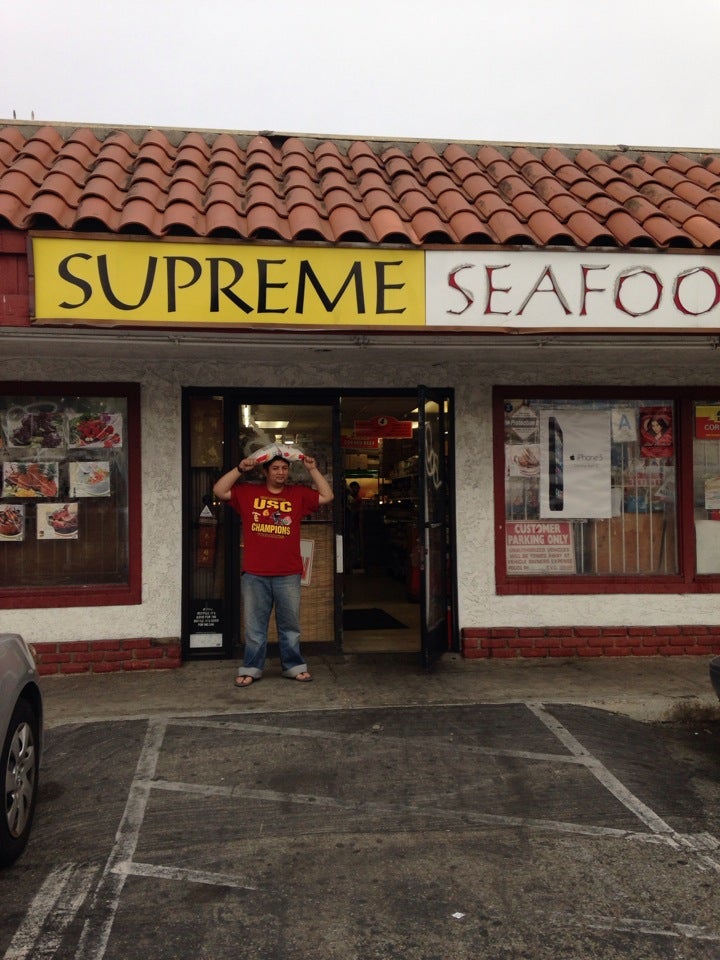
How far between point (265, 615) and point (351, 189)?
379cm

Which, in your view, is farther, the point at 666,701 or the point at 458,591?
the point at 458,591

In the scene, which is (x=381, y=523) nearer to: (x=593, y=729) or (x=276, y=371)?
(x=276, y=371)

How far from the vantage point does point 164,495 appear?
22.3 feet

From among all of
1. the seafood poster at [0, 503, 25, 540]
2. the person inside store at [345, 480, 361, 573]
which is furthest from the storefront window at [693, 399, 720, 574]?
the person inside store at [345, 480, 361, 573]

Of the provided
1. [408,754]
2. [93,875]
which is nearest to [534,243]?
[408,754]

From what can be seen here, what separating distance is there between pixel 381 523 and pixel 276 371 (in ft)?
27.8

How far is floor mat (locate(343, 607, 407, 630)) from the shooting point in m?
8.81

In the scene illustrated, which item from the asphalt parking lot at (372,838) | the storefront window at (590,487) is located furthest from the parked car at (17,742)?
the storefront window at (590,487)

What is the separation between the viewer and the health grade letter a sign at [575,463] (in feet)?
23.9

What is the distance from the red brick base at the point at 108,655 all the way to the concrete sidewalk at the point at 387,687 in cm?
9

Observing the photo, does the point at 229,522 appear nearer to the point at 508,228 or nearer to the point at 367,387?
the point at 367,387

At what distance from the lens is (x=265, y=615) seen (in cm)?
635

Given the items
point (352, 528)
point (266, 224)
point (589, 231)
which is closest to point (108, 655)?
point (266, 224)

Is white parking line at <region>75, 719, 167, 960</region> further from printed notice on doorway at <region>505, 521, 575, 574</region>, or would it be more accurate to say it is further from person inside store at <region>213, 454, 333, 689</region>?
printed notice on doorway at <region>505, 521, 575, 574</region>
